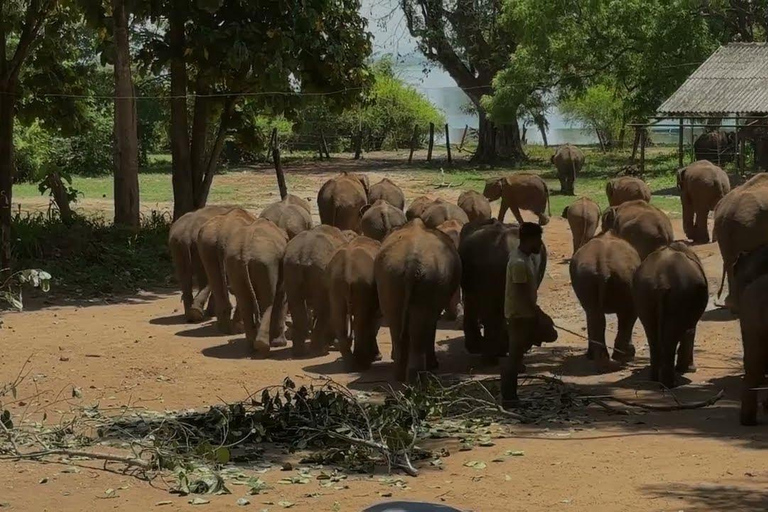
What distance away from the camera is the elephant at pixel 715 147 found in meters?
37.7

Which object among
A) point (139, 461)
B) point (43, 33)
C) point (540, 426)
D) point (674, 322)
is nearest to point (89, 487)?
point (139, 461)

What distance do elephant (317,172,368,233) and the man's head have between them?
8468mm

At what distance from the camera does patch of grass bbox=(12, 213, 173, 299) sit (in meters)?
17.9

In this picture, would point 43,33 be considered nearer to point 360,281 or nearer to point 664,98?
point 360,281

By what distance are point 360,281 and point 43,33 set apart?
40.1ft

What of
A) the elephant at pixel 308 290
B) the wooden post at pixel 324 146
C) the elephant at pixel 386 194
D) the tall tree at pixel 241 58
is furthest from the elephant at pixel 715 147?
the elephant at pixel 308 290

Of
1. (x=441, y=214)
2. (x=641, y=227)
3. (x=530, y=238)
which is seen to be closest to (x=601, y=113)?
(x=441, y=214)

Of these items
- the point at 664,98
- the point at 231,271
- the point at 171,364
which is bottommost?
the point at 171,364

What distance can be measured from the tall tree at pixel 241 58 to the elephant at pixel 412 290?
8784 millimetres

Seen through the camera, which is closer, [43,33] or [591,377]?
[591,377]

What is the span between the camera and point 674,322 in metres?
10.6

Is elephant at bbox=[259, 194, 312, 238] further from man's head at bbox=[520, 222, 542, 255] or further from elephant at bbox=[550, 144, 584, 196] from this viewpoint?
elephant at bbox=[550, 144, 584, 196]

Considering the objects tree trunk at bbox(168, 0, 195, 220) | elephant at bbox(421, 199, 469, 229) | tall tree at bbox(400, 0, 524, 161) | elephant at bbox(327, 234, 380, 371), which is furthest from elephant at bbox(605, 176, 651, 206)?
tall tree at bbox(400, 0, 524, 161)

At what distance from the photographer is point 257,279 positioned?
1307 centimetres
